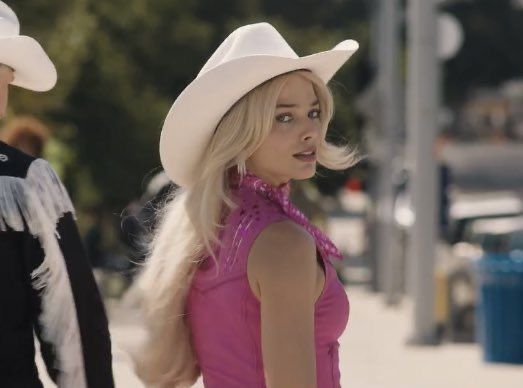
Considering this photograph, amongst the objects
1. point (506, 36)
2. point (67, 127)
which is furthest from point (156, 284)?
point (506, 36)

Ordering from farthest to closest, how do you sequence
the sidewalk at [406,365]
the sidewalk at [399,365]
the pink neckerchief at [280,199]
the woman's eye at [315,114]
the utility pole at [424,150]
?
the utility pole at [424,150]
the sidewalk at [406,365]
the sidewalk at [399,365]
the woman's eye at [315,114]
the pink neckerchief at [280,199]

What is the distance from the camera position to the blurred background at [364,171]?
1286 cm

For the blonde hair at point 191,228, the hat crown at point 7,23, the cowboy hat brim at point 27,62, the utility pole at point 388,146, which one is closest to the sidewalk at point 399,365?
the utility pole at point 388,146

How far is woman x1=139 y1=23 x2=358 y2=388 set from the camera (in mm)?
3400

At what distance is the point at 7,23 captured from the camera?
396cm

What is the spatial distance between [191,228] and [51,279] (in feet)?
1.15

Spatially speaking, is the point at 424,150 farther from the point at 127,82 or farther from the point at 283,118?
the point at 127,82

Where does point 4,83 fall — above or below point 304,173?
above

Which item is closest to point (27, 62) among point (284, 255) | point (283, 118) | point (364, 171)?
point (283, 118)

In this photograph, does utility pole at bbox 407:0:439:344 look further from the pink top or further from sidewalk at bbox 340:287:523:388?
the pink top

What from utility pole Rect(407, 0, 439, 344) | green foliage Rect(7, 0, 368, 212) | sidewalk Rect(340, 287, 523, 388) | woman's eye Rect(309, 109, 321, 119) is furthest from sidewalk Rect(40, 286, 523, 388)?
green foliage Rect(7, 0, 368, 212)

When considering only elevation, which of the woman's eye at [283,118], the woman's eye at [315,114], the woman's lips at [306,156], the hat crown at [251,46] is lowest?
the woman's lips at [306,156]

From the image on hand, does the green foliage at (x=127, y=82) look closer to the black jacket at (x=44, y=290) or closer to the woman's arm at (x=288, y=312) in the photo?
the black jacket at (x=44, y=290)

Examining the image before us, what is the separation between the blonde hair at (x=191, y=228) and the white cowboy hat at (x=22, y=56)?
0.51 meters
